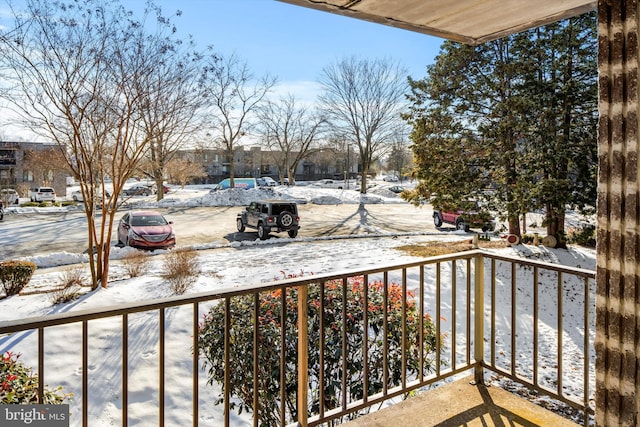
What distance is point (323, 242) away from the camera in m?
10.9

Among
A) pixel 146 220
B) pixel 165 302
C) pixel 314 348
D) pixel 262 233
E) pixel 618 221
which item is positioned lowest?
pixel 262 233

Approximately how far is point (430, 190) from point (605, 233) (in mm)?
7649

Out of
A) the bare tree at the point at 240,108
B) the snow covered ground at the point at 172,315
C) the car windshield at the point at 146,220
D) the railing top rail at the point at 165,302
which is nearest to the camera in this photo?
the railing top rail at the point at 165,302

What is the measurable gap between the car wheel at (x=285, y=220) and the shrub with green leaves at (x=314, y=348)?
27.9 ft

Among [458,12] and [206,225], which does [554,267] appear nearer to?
[458,12]

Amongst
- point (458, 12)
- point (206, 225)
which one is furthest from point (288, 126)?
point (458, 12)

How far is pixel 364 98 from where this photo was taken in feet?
72.0

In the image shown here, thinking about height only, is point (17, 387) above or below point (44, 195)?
below

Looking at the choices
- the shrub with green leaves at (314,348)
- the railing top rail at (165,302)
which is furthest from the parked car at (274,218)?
the railing top rail at (165,302)

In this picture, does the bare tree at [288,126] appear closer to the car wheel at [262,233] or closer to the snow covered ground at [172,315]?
the car wheel at [262,233]

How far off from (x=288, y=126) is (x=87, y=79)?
21410 millimetres

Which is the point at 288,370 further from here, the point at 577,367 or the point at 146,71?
the point at 146,71

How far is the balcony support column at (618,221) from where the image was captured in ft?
4.50

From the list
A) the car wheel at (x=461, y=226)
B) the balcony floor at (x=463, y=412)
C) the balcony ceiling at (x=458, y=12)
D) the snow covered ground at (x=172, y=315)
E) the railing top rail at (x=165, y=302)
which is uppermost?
the balcony ceiling at (x=458, y=12)
